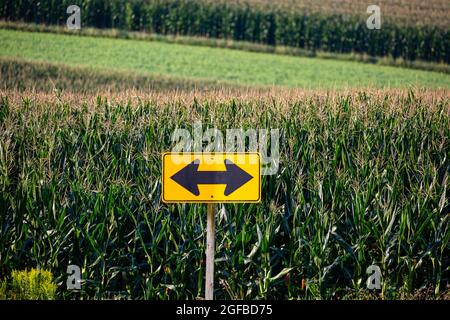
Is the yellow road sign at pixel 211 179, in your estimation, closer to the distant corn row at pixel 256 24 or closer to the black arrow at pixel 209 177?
the black arrow at pixel 209 177

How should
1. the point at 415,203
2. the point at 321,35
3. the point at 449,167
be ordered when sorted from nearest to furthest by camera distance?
the point at 415,203
the point at 449,167
the point at 321,35

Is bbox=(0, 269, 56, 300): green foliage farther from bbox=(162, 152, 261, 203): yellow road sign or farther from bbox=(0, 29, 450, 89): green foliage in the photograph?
bbox=(0, 29, 450, 89): green foliage

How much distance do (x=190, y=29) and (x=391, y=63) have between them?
32.7ft

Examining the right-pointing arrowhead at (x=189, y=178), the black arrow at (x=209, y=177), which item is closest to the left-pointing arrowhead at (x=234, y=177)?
the black arrow at (x=209, y=177)

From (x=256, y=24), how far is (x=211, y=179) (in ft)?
105

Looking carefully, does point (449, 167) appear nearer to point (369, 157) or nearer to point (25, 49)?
point (369, 157)

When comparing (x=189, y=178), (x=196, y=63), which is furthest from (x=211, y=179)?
(x=196, y=63)

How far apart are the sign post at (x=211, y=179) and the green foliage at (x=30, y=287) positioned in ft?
7.65

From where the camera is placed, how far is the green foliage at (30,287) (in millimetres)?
8094

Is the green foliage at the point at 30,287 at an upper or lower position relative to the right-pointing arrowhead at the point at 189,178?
lower

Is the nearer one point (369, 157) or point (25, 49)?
point (369, 157)

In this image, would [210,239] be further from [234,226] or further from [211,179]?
[234,226]

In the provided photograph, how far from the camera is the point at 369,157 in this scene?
10.8 metres
